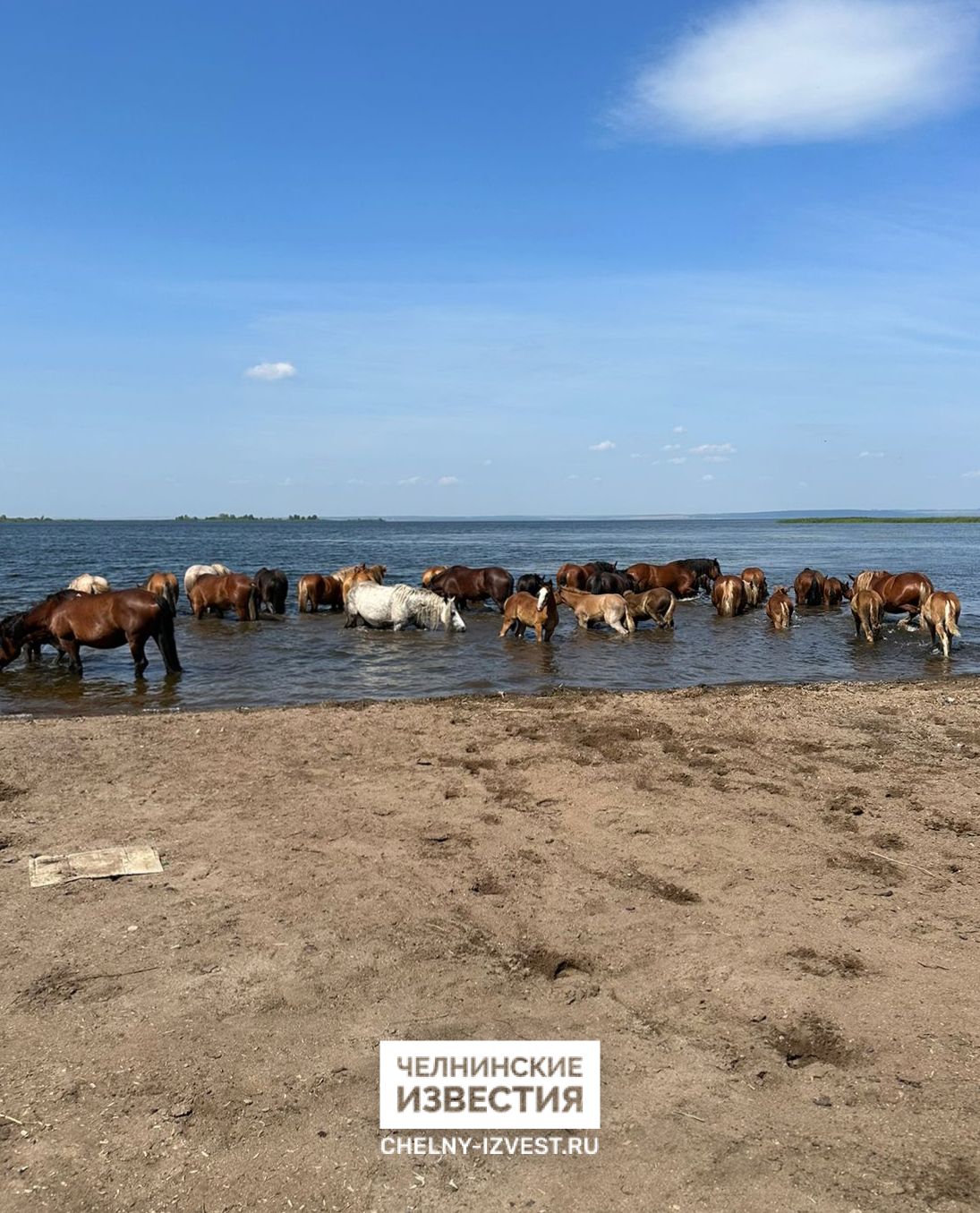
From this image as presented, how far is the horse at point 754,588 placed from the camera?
930 inches

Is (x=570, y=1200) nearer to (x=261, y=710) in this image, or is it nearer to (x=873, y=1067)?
(x=873, y=1067)

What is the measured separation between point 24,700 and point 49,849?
7.67m

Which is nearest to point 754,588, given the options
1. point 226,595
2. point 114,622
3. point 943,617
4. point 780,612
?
point 780,612

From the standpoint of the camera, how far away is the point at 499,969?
439 centimetres

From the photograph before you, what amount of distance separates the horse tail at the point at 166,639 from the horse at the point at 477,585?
10.0m

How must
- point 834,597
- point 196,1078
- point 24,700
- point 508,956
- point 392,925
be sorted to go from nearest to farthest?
1. point 196,1078
2. point 508,956
3. point 392,925
4. point 24,700
5. point 834,597

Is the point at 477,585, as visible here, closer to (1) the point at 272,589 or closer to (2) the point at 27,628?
(1) the point at 272,589

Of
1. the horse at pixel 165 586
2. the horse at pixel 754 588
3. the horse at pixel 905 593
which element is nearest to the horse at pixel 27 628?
the horse at pixel 165 586

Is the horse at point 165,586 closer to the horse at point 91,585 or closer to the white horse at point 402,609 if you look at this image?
the horse at point 91,585

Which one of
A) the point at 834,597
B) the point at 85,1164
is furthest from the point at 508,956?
the point at 834,597

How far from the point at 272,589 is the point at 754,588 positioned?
13.8 m

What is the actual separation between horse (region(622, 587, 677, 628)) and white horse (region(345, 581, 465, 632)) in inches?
175

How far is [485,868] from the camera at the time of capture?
18.8 ft

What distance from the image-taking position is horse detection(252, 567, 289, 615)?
22.9m
